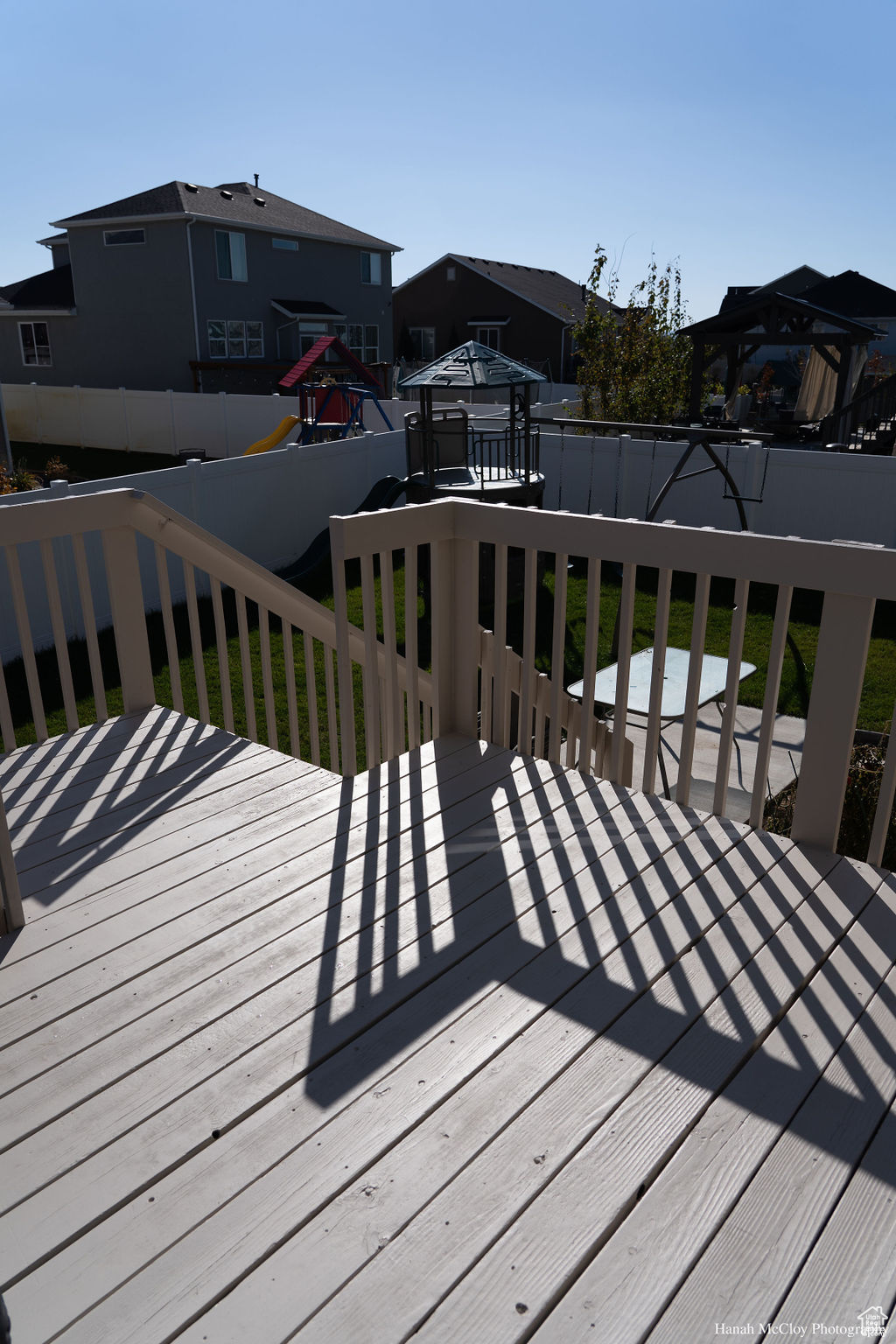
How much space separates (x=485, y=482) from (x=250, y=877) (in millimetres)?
8191

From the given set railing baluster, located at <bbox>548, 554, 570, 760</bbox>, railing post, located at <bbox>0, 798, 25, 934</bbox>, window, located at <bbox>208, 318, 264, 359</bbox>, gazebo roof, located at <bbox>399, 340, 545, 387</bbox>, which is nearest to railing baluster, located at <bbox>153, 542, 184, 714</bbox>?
railing post, located at <bbox>0, 798, 25, 934</bbox>

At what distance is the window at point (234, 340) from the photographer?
75.0 ft

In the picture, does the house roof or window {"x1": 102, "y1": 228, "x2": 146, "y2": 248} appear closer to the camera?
the house roof

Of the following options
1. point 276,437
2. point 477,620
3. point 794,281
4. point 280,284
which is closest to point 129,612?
point 477,620

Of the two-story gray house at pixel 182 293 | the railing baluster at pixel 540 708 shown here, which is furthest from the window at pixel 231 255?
the railing baluster at pixel 540 708

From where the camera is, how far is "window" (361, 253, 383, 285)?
27.1 meters

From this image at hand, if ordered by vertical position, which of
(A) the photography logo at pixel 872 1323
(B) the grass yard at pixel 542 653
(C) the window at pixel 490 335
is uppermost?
(C) the window at pixel 490 335

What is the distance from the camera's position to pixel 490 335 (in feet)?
104

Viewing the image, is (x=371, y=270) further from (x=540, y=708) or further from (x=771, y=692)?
(x=771, y=692)

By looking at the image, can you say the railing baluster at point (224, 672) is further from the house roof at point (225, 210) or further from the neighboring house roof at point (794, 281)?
the neighboring house roof at point (794, 281)

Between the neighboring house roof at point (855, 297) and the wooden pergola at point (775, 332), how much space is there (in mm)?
18916

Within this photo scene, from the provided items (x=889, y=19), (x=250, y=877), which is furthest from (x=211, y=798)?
(x=889, y=19)

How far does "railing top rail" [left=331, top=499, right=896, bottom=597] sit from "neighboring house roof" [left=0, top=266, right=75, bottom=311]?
25065 millimetres

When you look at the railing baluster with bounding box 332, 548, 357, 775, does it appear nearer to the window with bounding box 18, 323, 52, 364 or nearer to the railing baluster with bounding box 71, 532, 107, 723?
the railing baluster with bounding box 71, 532, 107, 723
